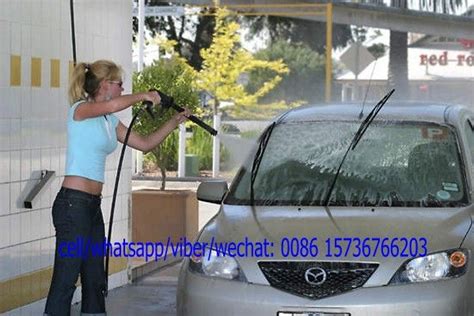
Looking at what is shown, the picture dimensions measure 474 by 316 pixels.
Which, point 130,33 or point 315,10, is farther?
point 315,10

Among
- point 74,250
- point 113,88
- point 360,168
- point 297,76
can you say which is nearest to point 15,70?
point 113,88

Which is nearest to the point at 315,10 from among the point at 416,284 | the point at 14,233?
the point at 14,233

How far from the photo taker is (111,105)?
580 cm

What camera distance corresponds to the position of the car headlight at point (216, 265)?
5.40m

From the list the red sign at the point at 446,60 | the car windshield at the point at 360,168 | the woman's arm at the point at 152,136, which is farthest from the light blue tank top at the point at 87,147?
the red sign at the point at 446,60

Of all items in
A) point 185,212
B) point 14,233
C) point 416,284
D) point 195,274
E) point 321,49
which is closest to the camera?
point 416,284

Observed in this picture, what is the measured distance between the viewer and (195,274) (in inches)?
218

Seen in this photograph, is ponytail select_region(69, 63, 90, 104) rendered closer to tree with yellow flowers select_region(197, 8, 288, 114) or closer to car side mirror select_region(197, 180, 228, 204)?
car side mirror select_region(197, 180, 228, 204)

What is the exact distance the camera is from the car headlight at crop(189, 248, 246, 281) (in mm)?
5402

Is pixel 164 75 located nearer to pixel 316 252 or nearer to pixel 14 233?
pixel 14 233

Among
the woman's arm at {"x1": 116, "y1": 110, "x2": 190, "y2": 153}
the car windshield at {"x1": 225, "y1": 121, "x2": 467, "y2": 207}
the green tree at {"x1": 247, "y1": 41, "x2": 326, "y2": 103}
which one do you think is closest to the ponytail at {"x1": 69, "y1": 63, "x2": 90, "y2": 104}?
the woman's arm at {"x1": 116, "y1": 110, "x2": 190, "y2": 153}

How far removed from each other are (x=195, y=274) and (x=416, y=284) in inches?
48.1

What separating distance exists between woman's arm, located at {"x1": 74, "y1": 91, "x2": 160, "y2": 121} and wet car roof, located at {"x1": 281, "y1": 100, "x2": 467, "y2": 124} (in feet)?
4.45

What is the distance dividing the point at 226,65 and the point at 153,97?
16.4m
